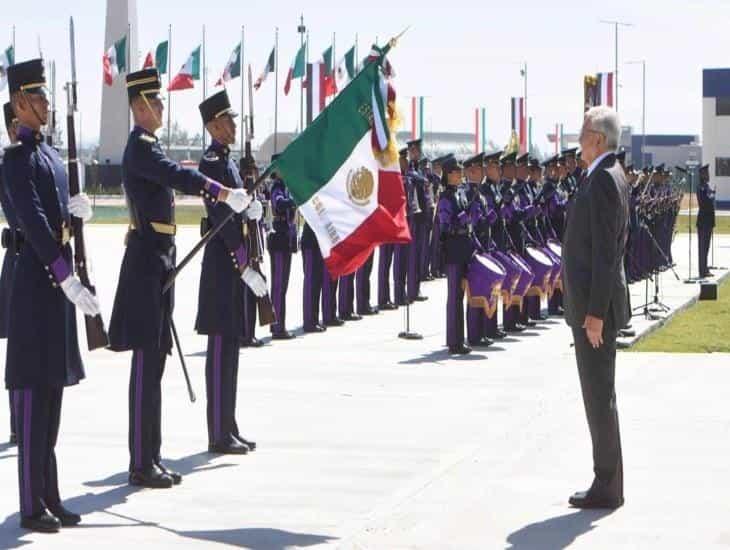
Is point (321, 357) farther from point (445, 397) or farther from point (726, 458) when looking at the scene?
point (726, 458)

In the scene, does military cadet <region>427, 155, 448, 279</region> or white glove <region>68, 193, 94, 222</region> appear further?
military cadet <region>427, 155, 448, 279</region>

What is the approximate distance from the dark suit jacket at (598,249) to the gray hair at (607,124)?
9cm

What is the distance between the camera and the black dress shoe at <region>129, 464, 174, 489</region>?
823 centimetres

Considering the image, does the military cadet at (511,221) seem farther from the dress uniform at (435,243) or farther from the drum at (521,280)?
the dress uniform at (435,243)

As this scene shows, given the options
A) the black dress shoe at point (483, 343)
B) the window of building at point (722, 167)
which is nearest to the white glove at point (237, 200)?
the black dress shoe at point (483, 343)

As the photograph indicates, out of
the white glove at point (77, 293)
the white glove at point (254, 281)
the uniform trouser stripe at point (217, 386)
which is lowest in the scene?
the uniform trouser stripe at point (217, 386)

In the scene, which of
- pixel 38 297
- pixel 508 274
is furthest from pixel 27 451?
pixel 508 274

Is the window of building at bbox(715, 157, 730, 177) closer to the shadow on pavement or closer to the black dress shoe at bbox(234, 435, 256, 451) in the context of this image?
the black dress shoe at bbox(234, 435, 256, 451)

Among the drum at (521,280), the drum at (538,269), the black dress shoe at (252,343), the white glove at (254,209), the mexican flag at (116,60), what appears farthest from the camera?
the mexican flag at (116,60)

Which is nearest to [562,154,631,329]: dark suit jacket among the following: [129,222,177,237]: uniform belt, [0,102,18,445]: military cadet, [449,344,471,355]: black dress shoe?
[129,222,177,237]: uniform belt

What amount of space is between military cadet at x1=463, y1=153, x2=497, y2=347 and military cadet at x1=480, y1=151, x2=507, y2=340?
0.27 m

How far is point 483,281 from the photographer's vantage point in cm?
1516

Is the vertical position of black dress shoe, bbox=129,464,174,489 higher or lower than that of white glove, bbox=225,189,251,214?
lower

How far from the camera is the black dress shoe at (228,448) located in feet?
30.3
